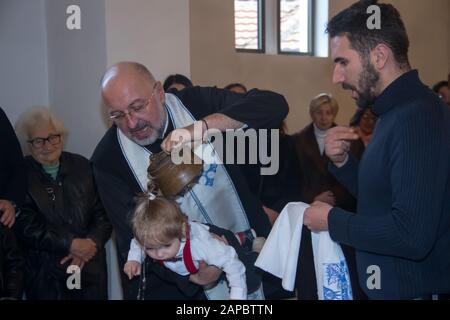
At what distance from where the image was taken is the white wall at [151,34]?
12.5 feet

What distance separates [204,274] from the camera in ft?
7.84

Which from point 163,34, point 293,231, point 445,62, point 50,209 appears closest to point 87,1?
point 163,34

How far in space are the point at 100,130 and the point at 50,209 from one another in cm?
68

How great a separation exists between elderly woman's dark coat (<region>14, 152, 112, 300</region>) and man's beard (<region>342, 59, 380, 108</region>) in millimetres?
2161

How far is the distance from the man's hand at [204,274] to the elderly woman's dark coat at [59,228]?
4.60 feet

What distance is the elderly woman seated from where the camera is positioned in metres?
3.56

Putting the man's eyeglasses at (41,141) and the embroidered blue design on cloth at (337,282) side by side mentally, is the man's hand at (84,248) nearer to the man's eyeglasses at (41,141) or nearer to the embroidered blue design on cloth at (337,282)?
the man's eyeglasses at (41,141)

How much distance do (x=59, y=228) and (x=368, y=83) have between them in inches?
87.0

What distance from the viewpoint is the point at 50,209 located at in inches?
142

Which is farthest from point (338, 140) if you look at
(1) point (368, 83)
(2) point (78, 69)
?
(2) point (78, 69)

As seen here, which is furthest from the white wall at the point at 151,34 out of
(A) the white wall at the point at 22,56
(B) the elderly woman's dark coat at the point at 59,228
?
(A) the white wall at the point at 22,56
